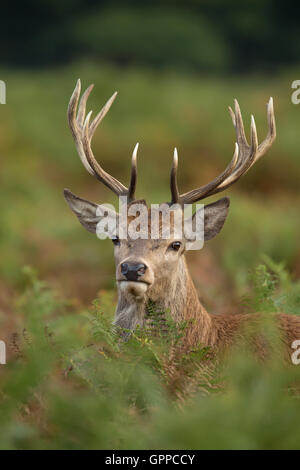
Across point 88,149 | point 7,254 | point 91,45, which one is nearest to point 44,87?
point 91,45

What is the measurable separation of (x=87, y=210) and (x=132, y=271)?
1.18m

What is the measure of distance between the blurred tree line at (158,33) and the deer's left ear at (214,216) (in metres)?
22.2

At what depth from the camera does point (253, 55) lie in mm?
28453

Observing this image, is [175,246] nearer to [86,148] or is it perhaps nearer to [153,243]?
[153,243]

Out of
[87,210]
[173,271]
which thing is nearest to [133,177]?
[87,210]

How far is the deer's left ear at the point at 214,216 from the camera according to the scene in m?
5.86

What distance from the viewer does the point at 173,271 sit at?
5.53 meters

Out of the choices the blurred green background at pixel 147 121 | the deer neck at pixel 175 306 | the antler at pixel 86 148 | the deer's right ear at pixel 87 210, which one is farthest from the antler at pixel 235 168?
the blurred green background at pixel 147 121

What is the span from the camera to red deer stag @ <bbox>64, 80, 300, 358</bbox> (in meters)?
5.21

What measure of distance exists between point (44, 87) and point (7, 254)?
12.1 m

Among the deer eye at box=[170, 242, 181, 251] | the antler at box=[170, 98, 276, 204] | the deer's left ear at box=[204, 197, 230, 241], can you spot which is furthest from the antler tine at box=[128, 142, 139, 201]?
the deer's left ear at box=[204, 197, 230, 241]

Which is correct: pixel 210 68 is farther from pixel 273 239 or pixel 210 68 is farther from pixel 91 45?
pixel 273 239

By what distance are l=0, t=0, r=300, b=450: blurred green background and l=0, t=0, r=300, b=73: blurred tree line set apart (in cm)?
5

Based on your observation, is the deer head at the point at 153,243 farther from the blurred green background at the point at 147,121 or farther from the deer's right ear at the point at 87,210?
the blurred green background at the point at 147,121
